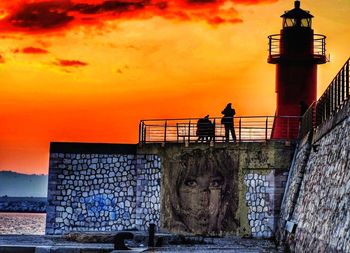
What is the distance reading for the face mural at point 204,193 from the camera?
2894 centimetres

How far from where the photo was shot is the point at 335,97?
20.3 m

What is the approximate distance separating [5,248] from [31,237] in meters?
3.74

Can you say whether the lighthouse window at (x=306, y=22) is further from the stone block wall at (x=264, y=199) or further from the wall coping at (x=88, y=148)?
the wall coping at (x=88, y=148)

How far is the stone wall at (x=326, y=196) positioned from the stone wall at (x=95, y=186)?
7.79m

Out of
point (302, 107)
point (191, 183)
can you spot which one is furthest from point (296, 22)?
point (191, 183)

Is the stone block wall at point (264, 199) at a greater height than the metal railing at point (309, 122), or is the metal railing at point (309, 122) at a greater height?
the metal railing at point (309, 122)

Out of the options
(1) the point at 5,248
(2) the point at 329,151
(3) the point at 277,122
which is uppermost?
(3) the point at 277,122

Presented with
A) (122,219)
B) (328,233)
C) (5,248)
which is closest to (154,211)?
(122,219)

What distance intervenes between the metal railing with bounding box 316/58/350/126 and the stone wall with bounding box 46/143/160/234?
827 cm

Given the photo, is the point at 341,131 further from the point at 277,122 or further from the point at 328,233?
the point at 277,122

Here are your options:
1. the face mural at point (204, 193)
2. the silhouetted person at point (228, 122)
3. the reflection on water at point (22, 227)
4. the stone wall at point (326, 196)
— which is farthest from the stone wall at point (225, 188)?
the reflection on water at point (22, 227)

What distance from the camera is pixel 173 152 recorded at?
30094mm

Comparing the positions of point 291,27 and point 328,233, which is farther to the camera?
point 291,27

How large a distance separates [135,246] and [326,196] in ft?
28.8
